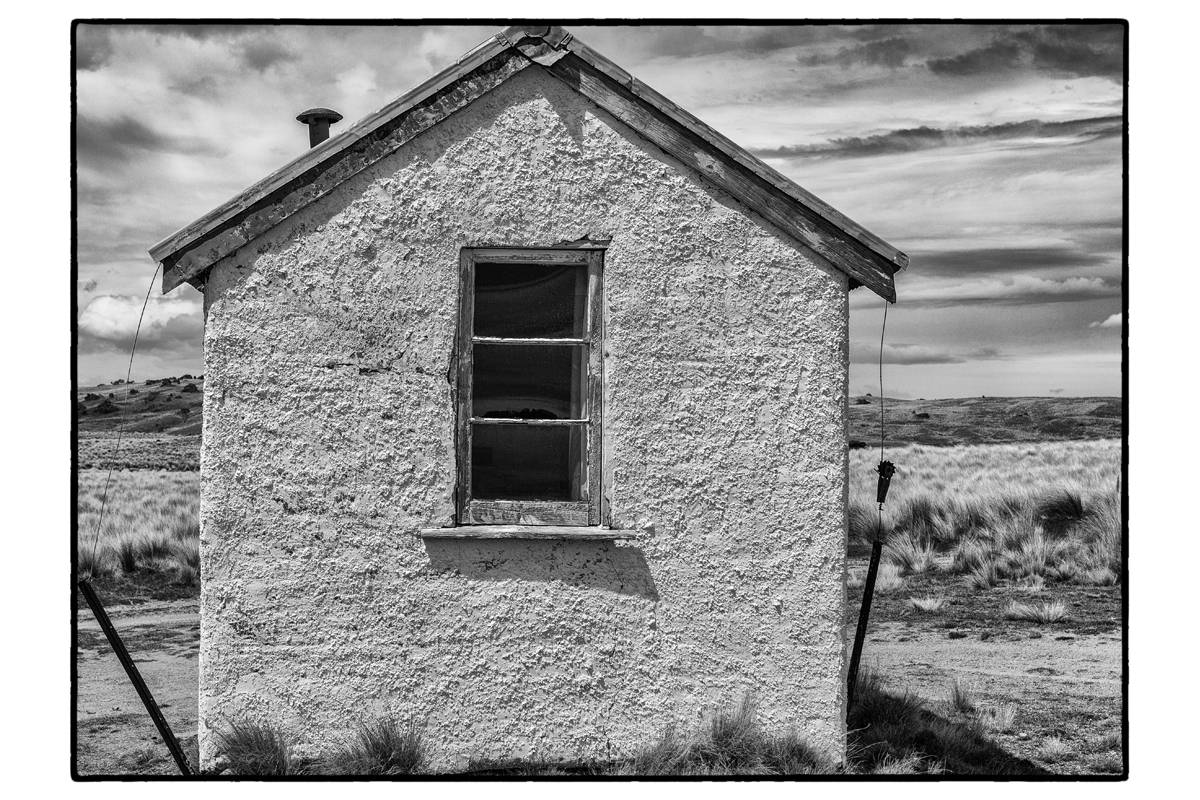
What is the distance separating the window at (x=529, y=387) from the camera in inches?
201

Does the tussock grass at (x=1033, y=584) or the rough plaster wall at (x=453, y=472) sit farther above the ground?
the rough plaster wall at (x=453, y=472)

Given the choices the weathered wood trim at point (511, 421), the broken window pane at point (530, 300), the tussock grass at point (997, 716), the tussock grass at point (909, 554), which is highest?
the broken window pane at point (530, 300)

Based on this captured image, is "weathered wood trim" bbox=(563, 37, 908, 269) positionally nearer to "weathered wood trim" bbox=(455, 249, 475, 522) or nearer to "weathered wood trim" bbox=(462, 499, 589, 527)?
"weathered wood trim" bbox=(455, 249, 475, 522)

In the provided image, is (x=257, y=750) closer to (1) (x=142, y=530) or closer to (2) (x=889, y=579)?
(2) (x=889, y=579)

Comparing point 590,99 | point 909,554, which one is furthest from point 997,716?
point 909,554

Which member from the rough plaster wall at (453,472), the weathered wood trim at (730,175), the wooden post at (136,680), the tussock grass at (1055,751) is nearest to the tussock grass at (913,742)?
the tussock grass at (1055,751)

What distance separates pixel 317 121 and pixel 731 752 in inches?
164

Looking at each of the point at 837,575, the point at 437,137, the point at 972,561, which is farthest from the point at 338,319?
the point at 972,561

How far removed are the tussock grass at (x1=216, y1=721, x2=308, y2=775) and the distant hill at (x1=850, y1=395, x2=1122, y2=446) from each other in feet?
93.5

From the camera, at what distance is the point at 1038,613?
37.7 ft

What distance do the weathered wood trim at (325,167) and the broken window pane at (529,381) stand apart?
107cm

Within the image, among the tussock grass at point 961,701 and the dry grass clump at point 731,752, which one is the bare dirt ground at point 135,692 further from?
the tussock grass at point 961,701

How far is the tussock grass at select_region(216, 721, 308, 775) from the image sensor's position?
4938 millimetres

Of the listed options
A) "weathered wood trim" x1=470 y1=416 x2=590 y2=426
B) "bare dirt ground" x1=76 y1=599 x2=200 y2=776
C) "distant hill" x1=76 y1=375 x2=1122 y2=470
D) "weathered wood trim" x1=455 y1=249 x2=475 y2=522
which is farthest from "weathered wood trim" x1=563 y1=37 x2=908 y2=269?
"distant hill" x1=76 y1=375 x2=1122 y2=470
